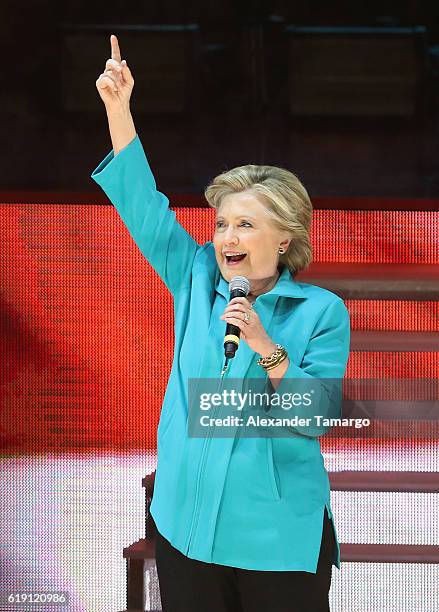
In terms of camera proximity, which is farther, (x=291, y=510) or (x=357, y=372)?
(x=357, y=372)

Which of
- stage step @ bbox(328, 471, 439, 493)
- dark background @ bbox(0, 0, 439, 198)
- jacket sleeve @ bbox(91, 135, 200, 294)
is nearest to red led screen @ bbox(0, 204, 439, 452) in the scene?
dark background @ bbox(0, 0, 439, 198)

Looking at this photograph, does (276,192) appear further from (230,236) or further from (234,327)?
(234,327)

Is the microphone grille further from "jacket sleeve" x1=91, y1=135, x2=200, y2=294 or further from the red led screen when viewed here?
the red led screen

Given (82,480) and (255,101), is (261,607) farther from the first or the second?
(255,101)

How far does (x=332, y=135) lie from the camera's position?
9.18 feet

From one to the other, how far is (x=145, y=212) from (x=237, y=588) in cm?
69

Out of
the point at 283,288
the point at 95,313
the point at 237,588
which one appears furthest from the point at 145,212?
the point at 95,313

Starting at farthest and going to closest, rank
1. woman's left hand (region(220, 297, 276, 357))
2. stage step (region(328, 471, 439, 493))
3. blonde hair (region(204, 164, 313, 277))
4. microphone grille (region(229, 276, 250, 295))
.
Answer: stage step (region(328, 471, 439, 493)), blonde hair (region(204, 164, 313, 277)), microphone grille (region(229, 276, 250, 295)), woman's left hand (region(220, 297, 276, 357))

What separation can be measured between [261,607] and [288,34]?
6.14 ft

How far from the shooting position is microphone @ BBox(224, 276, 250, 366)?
1.38 metres

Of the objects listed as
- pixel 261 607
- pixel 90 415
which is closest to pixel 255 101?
pixel 90 415

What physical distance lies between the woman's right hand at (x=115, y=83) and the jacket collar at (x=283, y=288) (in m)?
0.37

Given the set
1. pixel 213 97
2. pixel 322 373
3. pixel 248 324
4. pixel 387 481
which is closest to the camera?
pixel 248 324

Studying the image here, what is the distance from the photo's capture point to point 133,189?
1626 millimetres
